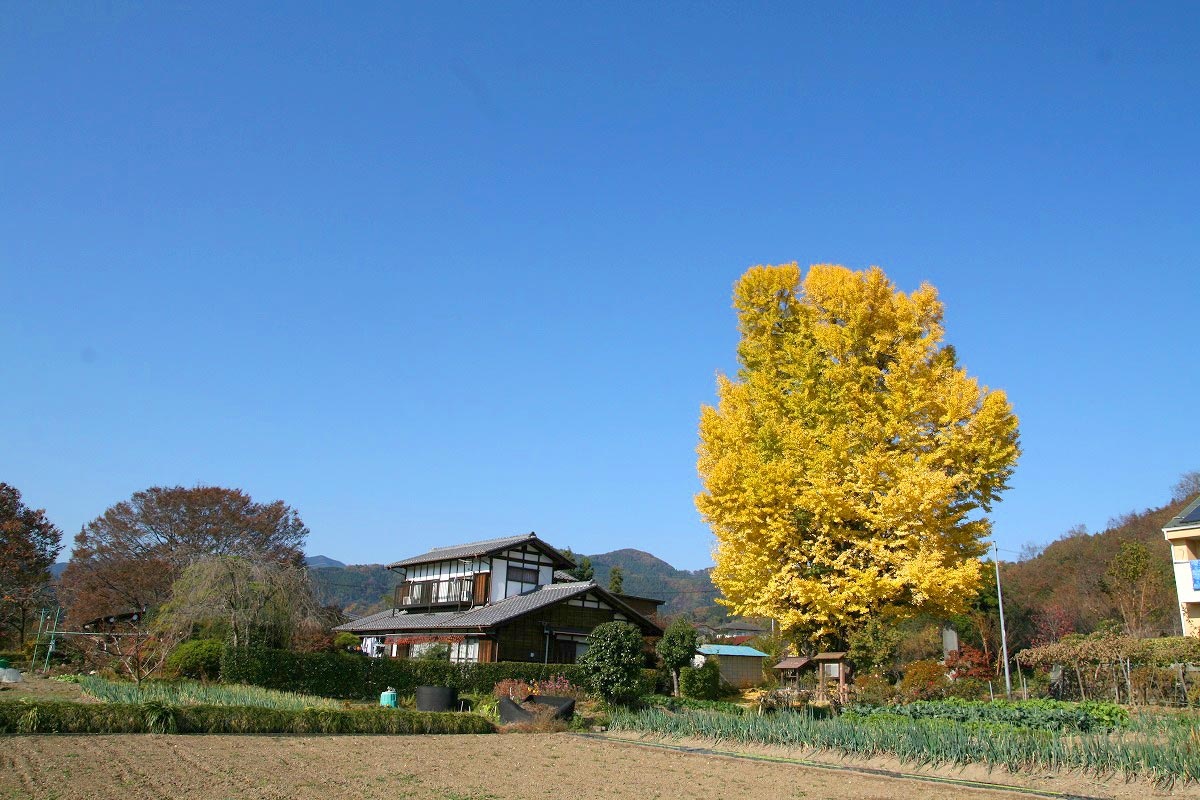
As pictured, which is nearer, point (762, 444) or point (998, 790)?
point (998, 790)

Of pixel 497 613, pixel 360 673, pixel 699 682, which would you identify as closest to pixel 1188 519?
pixel 699 682

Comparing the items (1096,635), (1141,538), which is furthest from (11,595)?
(1141,538)

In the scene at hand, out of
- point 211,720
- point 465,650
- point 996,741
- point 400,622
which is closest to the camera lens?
point 996,741

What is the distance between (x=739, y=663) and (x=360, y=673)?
2309 cm

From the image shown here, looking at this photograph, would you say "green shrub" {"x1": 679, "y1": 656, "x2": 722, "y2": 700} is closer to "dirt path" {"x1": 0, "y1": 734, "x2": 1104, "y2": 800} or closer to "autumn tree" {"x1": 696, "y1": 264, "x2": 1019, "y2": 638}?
"autumn tree" {"x1": 696, "y1": 264, "x2": 1019, "y2": 638}

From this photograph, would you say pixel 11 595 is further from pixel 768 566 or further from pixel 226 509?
pixel 768 566

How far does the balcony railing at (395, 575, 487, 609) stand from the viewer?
113 ft

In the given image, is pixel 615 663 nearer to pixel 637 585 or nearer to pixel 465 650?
pixel 465 650

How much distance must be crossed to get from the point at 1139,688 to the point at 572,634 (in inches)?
762

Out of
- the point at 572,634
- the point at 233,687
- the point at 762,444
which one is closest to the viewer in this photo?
the point at 762,444

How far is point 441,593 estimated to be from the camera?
36438mm

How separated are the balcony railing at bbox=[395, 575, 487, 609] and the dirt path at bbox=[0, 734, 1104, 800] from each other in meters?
20.1

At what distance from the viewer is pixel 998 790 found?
10508 millimetres

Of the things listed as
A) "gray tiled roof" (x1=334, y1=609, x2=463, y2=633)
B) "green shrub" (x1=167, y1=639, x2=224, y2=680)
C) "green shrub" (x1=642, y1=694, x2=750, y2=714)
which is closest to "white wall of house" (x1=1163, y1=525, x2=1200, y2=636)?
"green shrub" (x1=642, y1=694, x2=750, y2=714)
